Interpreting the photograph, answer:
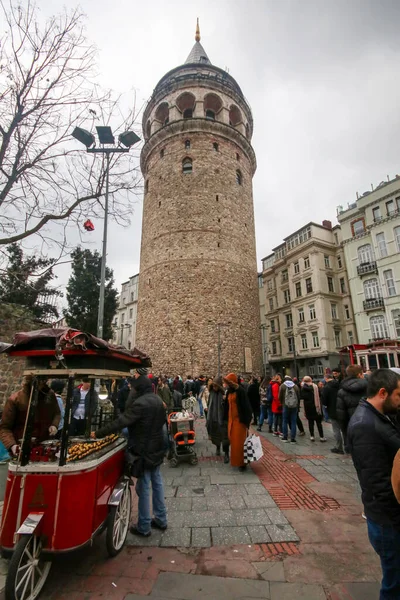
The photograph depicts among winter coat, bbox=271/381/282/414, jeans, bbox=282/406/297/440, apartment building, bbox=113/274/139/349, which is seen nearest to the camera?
jeans, bbox=282/406/297/440

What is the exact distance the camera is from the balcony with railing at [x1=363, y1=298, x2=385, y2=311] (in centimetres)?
2400

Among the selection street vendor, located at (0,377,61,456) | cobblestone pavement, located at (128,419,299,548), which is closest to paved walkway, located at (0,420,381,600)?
cobblestone pavement, located at (128,419,299,548)

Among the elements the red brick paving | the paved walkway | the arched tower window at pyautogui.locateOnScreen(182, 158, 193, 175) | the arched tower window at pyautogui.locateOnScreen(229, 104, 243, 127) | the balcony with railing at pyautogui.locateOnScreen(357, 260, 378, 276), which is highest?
the arched tower window at pyautogui.locateOnScreen(229, 104, 243, 127)

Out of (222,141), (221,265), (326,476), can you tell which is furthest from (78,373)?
(222,141)

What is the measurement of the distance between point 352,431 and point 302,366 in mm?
28445

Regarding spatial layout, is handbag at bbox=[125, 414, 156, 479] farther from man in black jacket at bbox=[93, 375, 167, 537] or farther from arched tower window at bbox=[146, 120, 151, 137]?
arched tower window at bbox=[146, 120, 151, 137]

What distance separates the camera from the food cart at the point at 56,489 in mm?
2484

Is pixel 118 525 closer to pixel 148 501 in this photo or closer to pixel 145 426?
pixel 148 501

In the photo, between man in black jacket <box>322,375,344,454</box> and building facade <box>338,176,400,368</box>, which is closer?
man in black jacket <box>322,375,344,454</box>

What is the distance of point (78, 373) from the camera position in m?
3.02

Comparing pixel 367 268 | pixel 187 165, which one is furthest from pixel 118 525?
pixel 367 268

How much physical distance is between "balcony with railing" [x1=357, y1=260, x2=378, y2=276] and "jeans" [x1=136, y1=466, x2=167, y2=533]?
26340 millimetres

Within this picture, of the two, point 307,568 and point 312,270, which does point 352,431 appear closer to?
point 307,568

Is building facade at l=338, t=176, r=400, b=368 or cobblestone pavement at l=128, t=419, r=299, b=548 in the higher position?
building facade at l=338, t=176, r=400, b=368
